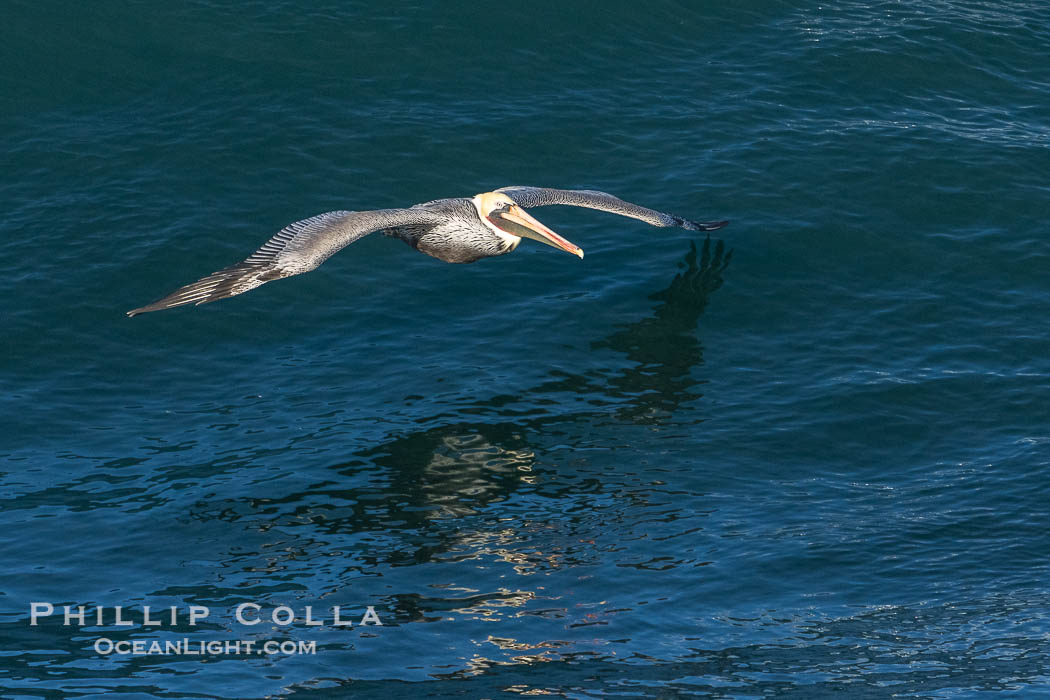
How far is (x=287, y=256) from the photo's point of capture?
78.9 ft

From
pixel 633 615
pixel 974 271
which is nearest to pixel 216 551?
pixel 633 615

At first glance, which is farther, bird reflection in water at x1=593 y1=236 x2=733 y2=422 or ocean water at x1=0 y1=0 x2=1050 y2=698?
bird reflection in water at x1=593 y1=236 x2=733 y2=422

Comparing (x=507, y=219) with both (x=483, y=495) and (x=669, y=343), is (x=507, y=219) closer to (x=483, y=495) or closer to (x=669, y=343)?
(x=669, y=343)

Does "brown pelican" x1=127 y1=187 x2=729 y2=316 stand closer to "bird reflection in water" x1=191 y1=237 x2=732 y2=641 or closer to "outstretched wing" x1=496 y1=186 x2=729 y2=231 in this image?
"outstretched wing" x1=496 y1=186 x2=729 y2=231

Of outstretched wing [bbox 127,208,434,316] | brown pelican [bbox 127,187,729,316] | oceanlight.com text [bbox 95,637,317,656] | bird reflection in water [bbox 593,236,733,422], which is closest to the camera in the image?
oceanlight.com text [bbox 95,637,317,656]

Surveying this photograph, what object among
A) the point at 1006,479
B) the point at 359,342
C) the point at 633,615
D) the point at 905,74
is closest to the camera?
the point at 633,615

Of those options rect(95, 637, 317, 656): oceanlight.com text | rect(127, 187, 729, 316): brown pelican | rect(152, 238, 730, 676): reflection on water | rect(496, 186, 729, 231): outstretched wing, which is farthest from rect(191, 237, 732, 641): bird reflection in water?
rect(127, 187, 729, 316): brown pelican

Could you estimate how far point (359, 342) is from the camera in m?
31.3

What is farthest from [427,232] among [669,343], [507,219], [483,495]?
[669,343]

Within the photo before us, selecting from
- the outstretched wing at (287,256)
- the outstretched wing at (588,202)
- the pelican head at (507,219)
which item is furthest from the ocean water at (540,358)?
the outstretched wing at (287,256)

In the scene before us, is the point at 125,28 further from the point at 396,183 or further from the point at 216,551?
the point at 216,551

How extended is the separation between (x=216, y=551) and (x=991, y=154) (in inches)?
916

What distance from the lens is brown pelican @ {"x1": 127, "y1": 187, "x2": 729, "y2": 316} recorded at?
23719mm

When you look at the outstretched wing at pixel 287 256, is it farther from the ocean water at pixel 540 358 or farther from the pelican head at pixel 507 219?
the ocean water at pixel 540 358
